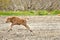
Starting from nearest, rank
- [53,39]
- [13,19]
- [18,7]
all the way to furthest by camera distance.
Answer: [53,39] < [13,19] < [18,7]

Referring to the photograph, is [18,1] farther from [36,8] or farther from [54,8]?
[54,8]

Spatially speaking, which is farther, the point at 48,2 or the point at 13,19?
the point at 48,2

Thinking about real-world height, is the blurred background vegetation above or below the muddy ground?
below

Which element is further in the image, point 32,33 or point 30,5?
point 30,5

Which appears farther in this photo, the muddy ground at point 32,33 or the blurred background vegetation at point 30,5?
the blurred background vegetation at point 30,5

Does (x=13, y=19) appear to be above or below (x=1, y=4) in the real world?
above

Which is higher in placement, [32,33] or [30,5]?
[32,33]

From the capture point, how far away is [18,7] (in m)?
43.3

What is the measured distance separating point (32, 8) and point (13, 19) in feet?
103

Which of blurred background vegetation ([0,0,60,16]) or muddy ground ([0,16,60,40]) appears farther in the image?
blurred background vegetation ([0,0,60,16])

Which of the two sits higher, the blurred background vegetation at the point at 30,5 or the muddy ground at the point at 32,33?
the muddy ground at the point at 32,33

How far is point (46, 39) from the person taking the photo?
10.6m

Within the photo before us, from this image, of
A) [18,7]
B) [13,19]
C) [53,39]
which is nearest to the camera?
[53,39]

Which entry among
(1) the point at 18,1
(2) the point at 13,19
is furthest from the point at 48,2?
(2) the point at 13,19
